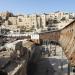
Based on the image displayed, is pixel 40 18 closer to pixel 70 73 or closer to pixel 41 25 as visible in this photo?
pixel 41 25

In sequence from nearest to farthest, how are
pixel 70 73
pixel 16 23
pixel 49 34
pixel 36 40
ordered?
1. pixel 70 73
2. pixel 49 34
3. pixel 36 40
4. pixel 16 23

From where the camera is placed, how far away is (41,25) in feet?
395

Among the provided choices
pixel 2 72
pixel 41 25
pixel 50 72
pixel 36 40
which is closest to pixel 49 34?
pixel 36 40

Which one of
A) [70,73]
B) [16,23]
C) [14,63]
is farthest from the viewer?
[16,23]

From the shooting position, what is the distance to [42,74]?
24.3 meters

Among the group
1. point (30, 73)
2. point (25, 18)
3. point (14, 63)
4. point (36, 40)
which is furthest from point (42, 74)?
point (25, 18)

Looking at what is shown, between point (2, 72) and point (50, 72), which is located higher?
point (2, 72)

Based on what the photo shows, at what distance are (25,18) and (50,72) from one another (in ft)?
346

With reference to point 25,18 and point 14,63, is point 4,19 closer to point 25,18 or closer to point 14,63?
point 25,18

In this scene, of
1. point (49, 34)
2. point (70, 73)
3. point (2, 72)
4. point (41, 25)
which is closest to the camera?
point (2, 72)

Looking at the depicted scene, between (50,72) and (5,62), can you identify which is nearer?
(5,62)

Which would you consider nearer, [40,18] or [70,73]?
[70,73]

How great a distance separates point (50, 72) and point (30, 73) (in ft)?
7.19

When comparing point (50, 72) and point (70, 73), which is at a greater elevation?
point (70, 73)
